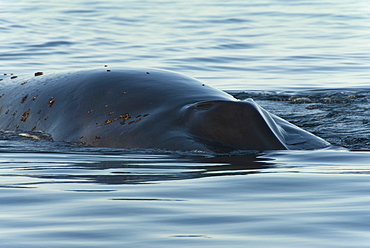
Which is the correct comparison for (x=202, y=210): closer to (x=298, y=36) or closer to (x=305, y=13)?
(x=298, y=36)

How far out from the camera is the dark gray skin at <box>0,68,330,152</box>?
6.93 metres

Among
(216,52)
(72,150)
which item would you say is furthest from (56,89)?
(216,52)

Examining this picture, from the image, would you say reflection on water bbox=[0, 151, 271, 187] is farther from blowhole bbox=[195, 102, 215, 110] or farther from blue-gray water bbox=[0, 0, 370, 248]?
blowhole bbox=[195, 102, 215, 110]

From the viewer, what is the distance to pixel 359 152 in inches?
293

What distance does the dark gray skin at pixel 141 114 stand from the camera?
6.93 meters

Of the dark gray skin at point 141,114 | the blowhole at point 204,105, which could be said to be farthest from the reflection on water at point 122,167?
the blowhole at point 204,105

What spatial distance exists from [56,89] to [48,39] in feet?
53.0

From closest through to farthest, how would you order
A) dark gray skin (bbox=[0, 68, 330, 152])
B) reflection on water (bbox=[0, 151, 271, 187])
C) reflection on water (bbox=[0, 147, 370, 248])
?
reflection on water (bbox=[0, 147, 370, 248]), reflection on water (bbox=[0, 151, 271, 187]), dark gray skin (bbox=[0, 68, 330, 152])

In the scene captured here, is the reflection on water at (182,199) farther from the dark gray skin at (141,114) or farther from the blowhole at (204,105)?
the blowhole at (204,105)

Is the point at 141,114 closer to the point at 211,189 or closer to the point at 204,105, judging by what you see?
the point at 204,105

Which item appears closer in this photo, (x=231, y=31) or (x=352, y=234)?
(x=352, y=234)

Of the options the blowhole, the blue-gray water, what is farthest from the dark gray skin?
the blue-gray water

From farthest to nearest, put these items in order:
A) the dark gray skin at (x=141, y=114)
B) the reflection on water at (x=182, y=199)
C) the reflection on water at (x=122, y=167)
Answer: the dark gray skin at (x=141, y=114), the reflection on water at (x=122, y=167), the reflection on water at (x=182, y=199)

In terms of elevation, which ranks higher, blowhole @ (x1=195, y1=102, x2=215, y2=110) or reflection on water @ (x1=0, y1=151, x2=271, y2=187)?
blowhole @ (x1=195, y1=102, x2=215, y2=110)
